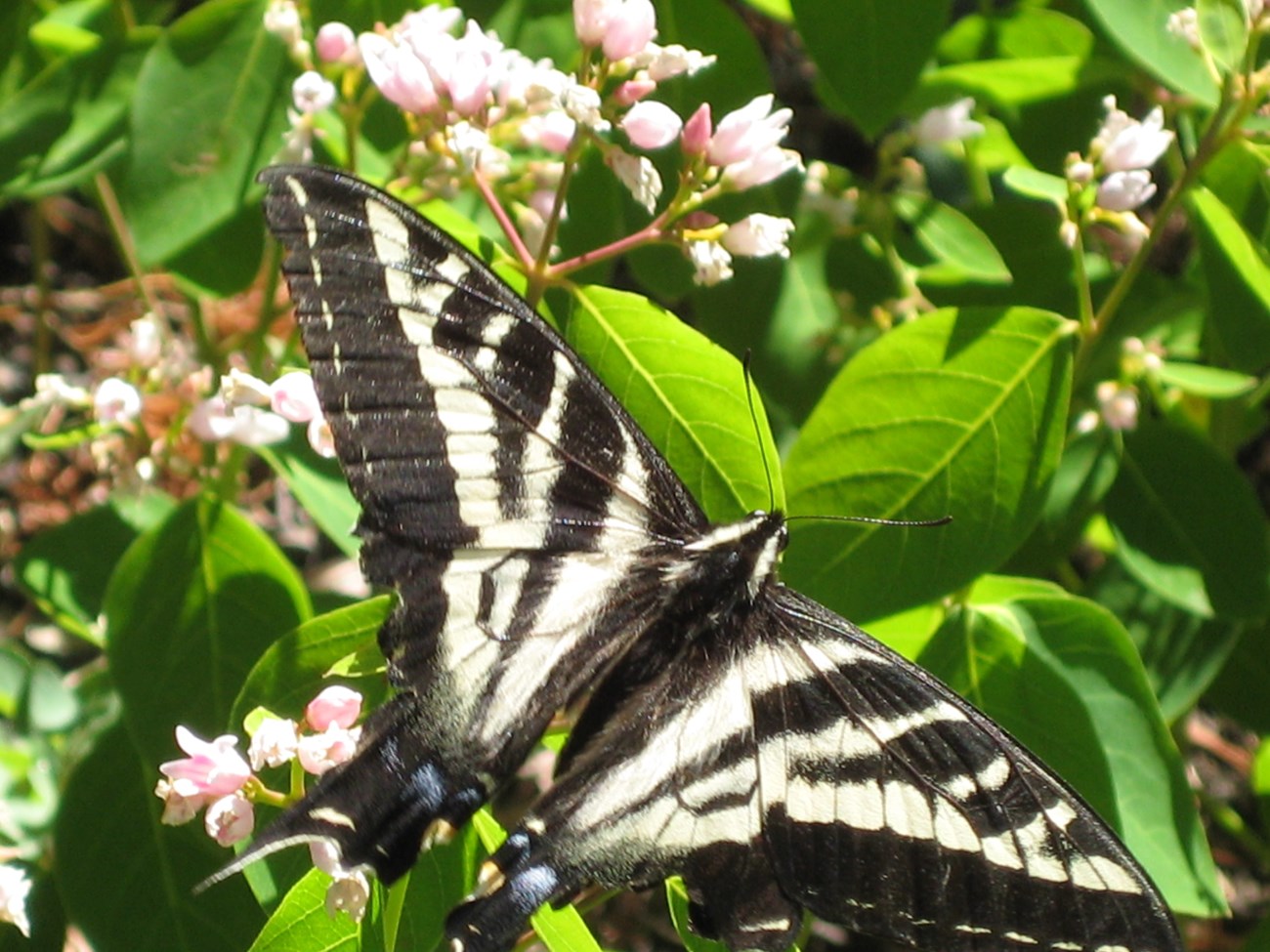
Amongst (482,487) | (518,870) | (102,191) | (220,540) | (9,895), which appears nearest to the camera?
(518,870)

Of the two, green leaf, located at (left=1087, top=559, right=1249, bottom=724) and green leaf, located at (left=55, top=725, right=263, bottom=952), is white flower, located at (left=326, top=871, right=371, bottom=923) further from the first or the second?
green leaf, located at (left=1087, top=559, right=1249, bottom=724)

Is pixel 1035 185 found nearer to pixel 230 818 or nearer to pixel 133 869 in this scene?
pixel 230 818

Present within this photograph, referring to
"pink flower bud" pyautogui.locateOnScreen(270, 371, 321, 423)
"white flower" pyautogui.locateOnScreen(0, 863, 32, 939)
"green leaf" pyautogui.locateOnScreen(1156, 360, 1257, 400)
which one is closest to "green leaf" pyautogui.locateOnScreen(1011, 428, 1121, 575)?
"green leaf" pyautogui.locateOnScreen(1156, 360, 1257, 400)

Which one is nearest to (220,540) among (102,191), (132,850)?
(132,850)

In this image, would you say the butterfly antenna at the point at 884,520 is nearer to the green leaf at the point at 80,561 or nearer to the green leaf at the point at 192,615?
the green leaf at the point at 192,615

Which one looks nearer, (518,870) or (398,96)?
(518,870)

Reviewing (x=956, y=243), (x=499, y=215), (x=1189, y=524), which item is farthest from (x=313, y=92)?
(x=1189, y=524)

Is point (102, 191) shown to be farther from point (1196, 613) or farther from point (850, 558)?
point (1196, 613)
